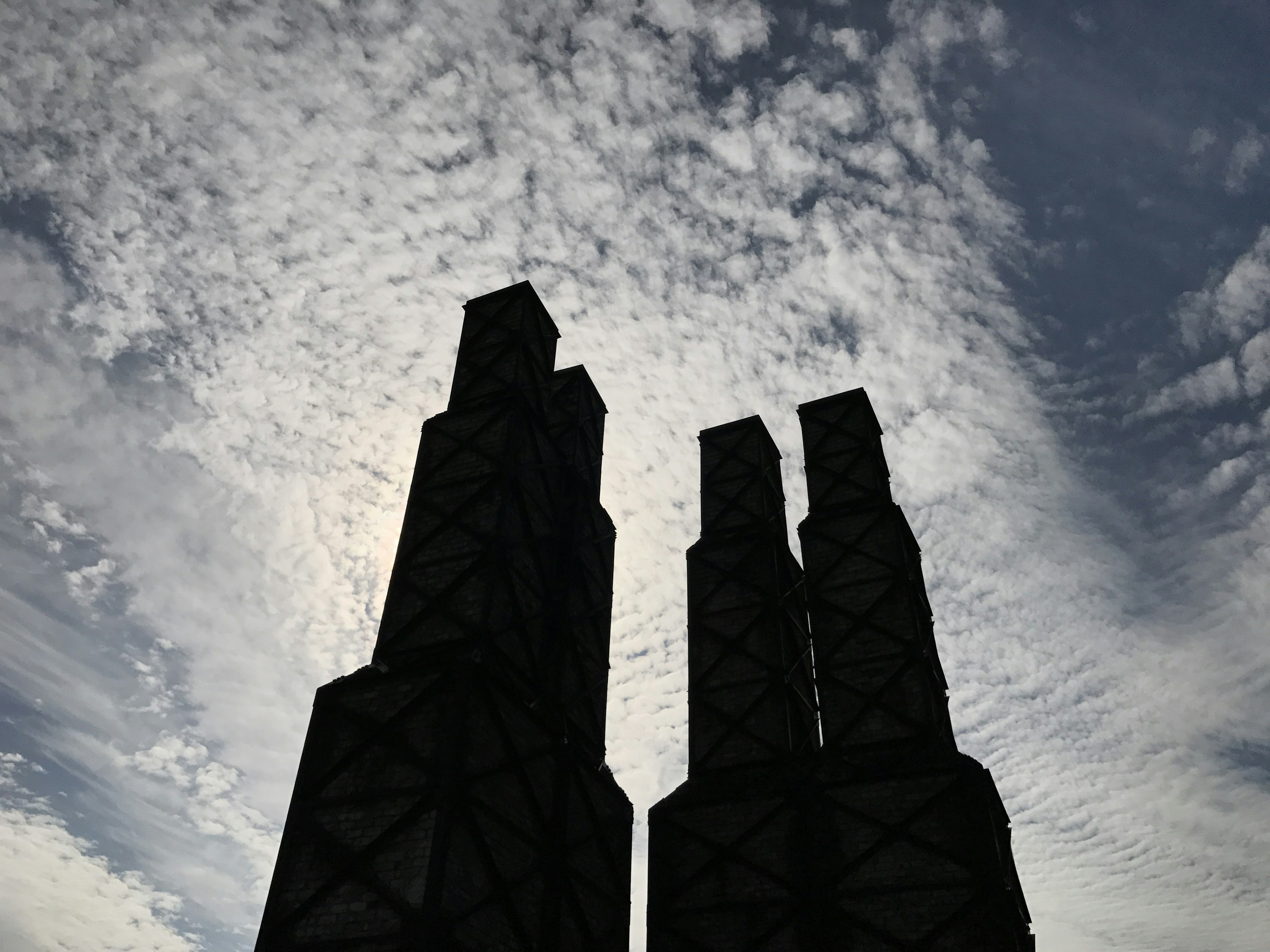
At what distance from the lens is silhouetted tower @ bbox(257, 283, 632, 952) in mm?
10289

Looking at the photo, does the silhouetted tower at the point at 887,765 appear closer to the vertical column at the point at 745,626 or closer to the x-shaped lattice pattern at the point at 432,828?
Answer: the vertical column at the point at 745,626

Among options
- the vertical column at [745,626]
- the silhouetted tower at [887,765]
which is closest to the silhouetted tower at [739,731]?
the vertical column at [745,626]

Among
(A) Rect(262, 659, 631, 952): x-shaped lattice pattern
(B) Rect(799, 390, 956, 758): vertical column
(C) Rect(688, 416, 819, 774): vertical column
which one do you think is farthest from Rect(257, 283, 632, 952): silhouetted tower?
(B) Rect(799, 390, 956, 758): vertical column

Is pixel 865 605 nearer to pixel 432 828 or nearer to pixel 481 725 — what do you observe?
pixel 481 725

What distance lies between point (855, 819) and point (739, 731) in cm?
300

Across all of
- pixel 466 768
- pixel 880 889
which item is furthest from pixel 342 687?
pixel 880 889

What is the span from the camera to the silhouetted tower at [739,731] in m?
14.9

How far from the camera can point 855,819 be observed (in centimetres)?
1470

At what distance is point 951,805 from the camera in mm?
14086

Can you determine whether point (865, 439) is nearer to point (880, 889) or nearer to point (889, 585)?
point (889, 585)

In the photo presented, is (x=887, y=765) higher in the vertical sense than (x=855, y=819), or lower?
higher

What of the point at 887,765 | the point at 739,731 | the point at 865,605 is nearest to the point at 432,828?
the point at 739,731

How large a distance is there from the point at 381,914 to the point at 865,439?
1513 centimetres

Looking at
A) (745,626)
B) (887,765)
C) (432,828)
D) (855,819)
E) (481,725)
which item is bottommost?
(432,828)
